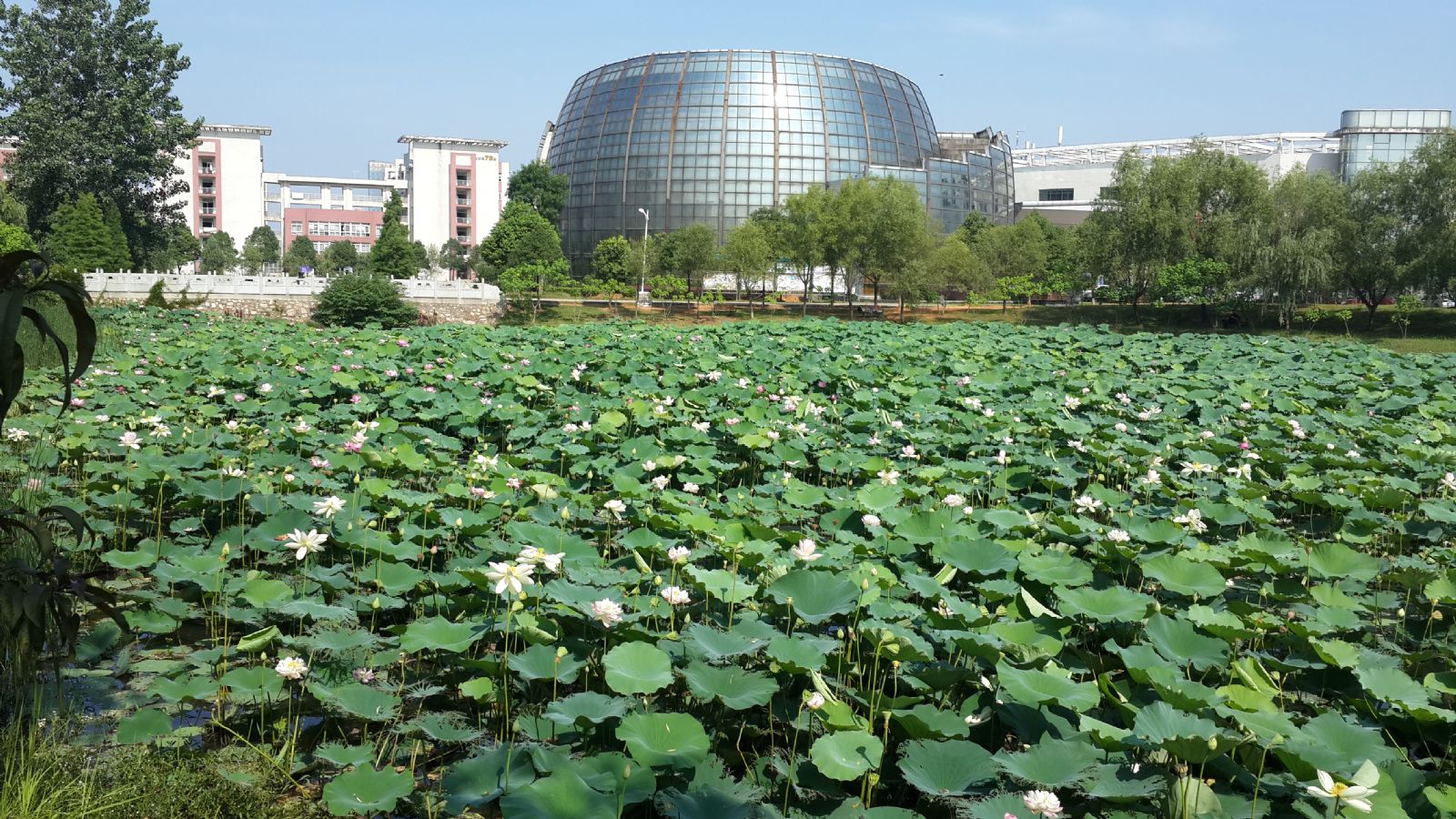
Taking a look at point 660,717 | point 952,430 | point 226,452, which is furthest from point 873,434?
point 660,717

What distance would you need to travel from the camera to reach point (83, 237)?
3366 cm

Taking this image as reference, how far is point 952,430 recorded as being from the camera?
25.2 feet

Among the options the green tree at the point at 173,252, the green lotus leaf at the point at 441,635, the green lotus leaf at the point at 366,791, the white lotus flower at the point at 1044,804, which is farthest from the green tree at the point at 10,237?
the white lotus flower at the point at 1044,804

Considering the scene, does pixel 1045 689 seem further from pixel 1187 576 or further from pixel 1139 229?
pixel 1139 229

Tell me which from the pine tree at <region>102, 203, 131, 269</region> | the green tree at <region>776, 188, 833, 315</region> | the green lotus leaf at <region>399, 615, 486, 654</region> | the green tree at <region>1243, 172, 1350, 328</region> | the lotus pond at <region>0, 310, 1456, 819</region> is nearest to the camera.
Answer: the lotus pond at <region>0, 310, 1456, 819</region>

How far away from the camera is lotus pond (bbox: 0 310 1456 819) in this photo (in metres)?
2.72

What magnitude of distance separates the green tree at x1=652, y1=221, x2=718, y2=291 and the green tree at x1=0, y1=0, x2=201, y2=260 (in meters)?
18.9

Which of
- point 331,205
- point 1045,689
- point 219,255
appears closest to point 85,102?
point 219,255

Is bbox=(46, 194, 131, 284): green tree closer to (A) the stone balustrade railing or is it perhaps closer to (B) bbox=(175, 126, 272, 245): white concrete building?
(A) the stone balustrade railing

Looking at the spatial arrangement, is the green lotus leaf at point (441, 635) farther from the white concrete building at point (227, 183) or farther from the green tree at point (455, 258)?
the white concrete building at point (227, 183)

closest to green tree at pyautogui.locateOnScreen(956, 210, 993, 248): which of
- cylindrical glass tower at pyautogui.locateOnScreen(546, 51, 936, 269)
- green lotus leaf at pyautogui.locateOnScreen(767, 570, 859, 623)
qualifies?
cylindrical glass tower at pyautogui.locateOnScreen(546, 51, 936, 269)

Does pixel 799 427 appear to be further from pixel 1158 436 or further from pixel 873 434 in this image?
pixel 1158 436

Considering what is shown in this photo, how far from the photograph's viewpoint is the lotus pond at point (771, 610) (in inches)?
107

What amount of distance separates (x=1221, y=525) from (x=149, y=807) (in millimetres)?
5108
